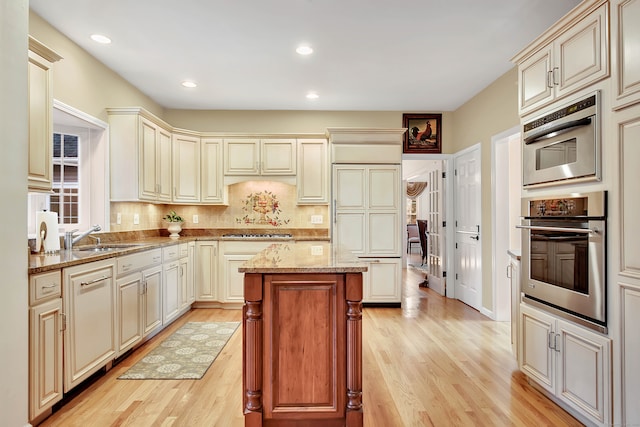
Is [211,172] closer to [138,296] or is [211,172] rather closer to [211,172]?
[211,172]

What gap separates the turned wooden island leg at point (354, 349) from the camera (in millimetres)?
1911

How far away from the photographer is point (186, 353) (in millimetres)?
3107

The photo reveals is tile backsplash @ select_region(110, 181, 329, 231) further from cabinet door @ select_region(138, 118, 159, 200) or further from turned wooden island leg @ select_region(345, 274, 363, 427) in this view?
turned wooden island leg @ select_region(345, 274, 363, 427)

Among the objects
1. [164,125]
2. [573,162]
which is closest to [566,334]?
[573,162]

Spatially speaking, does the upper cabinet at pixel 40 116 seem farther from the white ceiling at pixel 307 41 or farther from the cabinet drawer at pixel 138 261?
the cabinet drawer at pixel 138 261

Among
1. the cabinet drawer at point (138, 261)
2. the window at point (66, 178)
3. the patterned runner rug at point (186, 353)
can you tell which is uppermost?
the window at point (66, 178)

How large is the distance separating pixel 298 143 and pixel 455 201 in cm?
234

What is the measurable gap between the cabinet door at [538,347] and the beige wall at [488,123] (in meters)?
1.76

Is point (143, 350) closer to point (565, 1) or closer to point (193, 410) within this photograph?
point (193, 410)

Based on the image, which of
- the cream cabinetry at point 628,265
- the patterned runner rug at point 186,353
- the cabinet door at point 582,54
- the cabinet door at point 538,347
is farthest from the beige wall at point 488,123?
the patterned runner rug at point 186,353

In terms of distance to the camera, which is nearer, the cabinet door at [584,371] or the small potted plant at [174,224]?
the cabinet door at [584,371]

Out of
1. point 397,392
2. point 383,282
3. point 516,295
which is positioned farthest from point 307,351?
point 383,282

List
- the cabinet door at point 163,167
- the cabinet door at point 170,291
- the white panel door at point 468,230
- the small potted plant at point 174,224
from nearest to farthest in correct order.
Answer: the cabinet door at point 170,291 < the cabinet door at point 163,167 < the white panel door at point 468,230 < the small potted plant at point 174,224

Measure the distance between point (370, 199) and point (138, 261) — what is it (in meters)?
2.80
